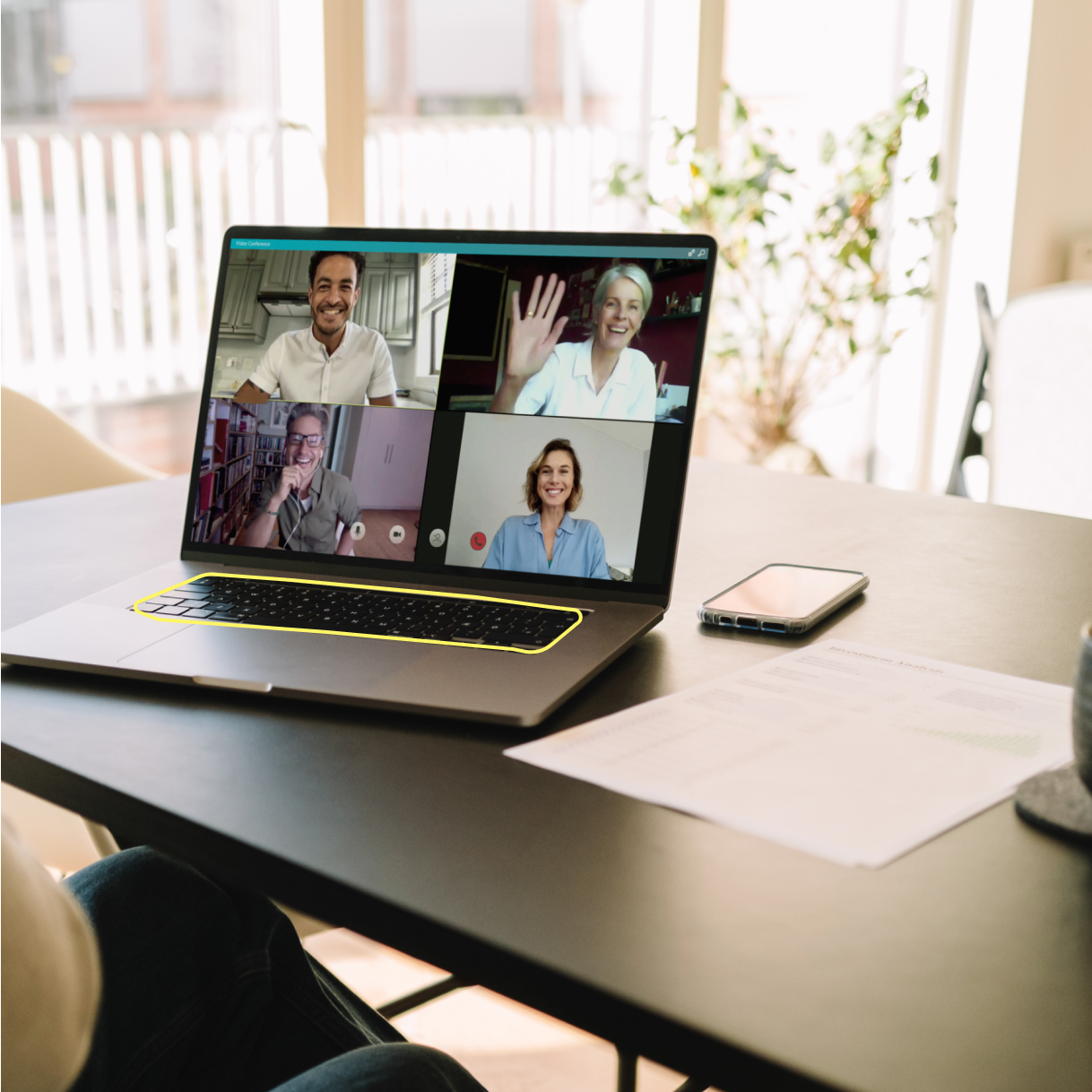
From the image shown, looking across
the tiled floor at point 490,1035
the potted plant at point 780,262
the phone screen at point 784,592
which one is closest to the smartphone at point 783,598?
the phone screen at point 784,592

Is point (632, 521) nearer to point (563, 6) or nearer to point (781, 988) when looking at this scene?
point (781, 988)

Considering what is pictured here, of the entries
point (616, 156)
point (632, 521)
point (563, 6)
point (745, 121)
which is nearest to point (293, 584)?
point (632, 521)

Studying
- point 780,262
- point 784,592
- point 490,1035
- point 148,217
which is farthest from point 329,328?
point 148,217

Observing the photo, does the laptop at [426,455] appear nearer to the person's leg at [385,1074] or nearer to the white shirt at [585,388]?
the white shirt at [585,388]

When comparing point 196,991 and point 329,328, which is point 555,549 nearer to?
point 329,328

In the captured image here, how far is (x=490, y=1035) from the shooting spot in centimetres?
160

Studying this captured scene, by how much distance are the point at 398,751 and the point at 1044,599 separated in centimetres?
51

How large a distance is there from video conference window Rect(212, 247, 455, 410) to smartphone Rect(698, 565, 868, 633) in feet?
0.86

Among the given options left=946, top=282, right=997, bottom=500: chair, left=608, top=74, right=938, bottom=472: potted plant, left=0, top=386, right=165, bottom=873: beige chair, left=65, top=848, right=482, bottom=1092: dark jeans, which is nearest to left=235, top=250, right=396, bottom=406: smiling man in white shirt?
left=65, top=848, right=482, bottom=1092: dark jeans

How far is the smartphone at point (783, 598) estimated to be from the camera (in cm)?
81

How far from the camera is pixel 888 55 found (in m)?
3.85

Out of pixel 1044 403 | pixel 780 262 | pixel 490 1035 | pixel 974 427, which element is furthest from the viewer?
pixel 780 262

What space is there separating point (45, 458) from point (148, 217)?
8.98 feet

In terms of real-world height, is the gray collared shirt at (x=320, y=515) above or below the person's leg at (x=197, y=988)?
above
